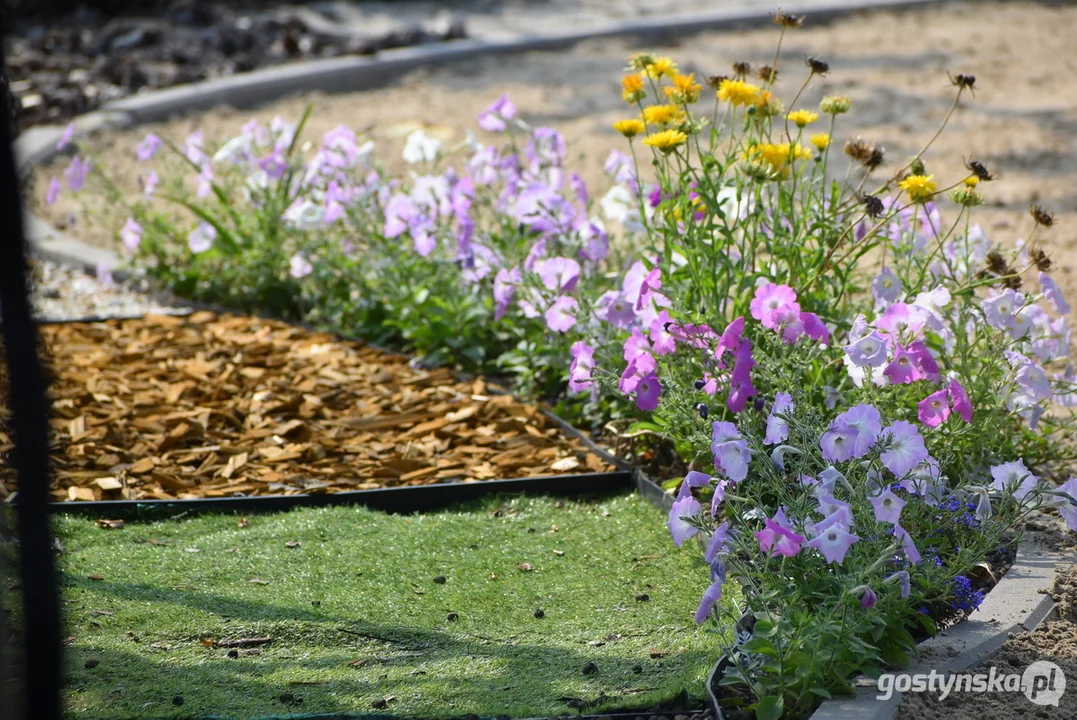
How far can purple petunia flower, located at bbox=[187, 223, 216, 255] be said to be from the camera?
478 cm

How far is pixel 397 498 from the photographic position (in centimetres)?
325

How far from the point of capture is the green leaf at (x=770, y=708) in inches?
82.7

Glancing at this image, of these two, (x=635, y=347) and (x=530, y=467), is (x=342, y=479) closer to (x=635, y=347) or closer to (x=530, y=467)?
(x=530, y=467)

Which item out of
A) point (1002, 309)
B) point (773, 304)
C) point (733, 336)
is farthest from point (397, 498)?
point (1002, 309)

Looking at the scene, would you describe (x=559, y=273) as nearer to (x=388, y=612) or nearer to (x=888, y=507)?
(x=388, y=612)

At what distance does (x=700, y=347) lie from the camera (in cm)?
292

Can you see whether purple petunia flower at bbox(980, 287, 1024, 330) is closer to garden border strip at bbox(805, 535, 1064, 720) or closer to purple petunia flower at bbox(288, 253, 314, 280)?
garden border strip at bbox(805, 535, 1064, 720)

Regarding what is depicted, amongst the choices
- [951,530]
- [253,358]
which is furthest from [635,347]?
[253,358]

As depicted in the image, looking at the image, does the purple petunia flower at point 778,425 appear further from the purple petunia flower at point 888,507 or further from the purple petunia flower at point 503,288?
the purple petunia flower at point 503,288

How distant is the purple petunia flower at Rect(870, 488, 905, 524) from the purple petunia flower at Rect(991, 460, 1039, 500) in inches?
10.9

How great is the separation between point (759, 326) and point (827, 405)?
0.25 meters

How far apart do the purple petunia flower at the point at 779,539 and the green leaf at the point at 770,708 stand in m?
0.26

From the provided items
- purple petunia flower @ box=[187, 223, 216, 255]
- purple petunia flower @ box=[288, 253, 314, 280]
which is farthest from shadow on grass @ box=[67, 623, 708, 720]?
purple petunia flower @ box=[187, 223, 216, 255]

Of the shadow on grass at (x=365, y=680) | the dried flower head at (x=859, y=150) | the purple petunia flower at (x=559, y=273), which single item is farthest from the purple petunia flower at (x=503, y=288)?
the shadow on grass at (x=365, y=680)
